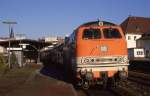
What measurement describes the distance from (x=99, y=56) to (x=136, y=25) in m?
82.5

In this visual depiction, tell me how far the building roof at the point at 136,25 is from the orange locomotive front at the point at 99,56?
77.0 m

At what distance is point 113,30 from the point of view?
58.6ft

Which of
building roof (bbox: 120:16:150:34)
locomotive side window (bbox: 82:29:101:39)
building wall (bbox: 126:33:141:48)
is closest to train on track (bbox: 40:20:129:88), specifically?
locomotive side window (bbox: 82:29:101:39)

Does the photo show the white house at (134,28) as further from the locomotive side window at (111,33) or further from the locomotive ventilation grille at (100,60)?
the locomotive ventilation grille at (100,60)

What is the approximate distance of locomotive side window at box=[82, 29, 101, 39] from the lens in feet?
57.8

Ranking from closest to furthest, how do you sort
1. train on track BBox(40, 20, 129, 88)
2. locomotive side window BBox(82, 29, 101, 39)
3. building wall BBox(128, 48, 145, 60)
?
train on track BBox(40, 20, 129, 88), locomotive side window BBox(82, 29, 101, 39), building wall BBox(128, 48, 145, 60)

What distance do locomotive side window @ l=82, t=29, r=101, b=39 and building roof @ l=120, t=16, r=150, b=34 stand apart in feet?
252

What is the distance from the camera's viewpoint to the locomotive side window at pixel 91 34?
1762 centimetres

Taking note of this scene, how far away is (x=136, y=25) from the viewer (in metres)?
98.1

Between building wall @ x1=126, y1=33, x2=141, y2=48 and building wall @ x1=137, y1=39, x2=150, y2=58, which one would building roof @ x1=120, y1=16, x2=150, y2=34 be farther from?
building wall @ x1=137, y1=39, x2=150, y2=58

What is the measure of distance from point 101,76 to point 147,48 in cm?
7244

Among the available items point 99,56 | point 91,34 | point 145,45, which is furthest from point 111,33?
point 145,45

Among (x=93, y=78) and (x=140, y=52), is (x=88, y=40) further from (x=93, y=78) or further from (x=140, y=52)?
(x=140, y=52)

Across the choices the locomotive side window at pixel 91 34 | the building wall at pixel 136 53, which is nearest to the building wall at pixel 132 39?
the building wall at pixel 136 53
